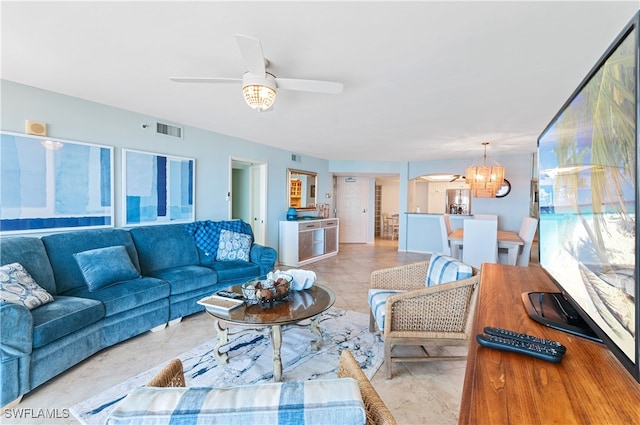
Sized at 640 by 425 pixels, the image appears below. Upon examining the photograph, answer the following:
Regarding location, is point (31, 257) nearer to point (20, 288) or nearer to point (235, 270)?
point (20, 288)

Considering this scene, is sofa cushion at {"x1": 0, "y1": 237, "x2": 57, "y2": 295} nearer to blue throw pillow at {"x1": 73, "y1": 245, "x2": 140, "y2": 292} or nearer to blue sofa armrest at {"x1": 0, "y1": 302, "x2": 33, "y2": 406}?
blue throw pillow at {"x1": 73, "y1": 245, "x2": 140, "y2": 292}

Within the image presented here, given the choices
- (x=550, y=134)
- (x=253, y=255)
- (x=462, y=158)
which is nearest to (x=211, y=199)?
(x=253, y=255)

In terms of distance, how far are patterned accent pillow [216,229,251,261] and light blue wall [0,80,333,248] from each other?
678 millimetres

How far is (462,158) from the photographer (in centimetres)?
677

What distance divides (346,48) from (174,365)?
198 cm

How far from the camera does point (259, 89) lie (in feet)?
6.92

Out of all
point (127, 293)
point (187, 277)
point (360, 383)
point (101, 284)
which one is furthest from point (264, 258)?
point (360, 383)

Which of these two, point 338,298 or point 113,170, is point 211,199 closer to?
point 113,170

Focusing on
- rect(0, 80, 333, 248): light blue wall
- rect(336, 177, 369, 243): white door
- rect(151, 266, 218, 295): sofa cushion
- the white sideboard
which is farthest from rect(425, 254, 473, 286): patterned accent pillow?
rect(336, 177, 369, 243): white door

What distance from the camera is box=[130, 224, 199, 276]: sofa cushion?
3.31 m

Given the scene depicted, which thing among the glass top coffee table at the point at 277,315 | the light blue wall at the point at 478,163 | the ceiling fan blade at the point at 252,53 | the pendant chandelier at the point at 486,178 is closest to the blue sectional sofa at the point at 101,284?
the glass top coffee table at the point at 277,315

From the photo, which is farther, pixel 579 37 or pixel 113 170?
pixel 113 170

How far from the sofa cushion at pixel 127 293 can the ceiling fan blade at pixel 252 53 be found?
82.5 inches

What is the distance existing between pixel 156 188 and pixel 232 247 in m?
1.17
